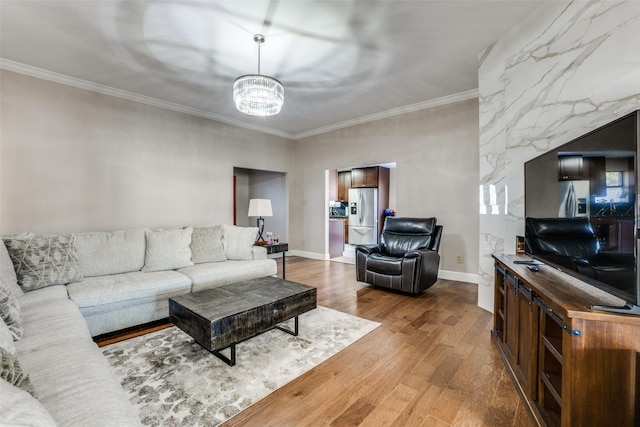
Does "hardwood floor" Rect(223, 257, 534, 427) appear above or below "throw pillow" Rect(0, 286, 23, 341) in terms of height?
below

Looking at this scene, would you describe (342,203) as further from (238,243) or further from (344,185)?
(238,243)

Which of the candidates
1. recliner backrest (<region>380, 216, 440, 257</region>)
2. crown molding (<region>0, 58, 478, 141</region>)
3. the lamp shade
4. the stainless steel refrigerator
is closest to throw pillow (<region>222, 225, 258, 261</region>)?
the lamp shade

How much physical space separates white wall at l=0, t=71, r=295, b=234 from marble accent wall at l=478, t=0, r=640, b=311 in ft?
14.0

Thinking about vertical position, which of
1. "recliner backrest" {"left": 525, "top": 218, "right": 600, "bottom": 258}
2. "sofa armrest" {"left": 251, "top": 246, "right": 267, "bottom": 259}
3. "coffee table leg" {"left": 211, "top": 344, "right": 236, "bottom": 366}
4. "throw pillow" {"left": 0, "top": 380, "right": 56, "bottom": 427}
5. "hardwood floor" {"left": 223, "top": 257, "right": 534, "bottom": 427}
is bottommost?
"hardwood floor" {"left": 223, "top": 257, "right": 534, "bottom": 427}

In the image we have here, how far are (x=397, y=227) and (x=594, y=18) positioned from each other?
2965 millimetres

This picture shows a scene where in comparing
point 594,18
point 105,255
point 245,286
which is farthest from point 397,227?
point 105,255

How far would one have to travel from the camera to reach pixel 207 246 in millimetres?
3754

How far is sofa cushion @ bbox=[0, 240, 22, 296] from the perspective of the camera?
2160 millimetres

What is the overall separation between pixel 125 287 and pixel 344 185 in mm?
6271

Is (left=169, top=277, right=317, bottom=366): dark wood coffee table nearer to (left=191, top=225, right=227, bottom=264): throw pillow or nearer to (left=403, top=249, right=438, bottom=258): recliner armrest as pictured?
(left=191, top=225, right=227, bottom=264): throw pillow

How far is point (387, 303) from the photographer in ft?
11.2

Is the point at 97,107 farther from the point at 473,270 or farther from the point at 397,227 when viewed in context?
the point at 473,270

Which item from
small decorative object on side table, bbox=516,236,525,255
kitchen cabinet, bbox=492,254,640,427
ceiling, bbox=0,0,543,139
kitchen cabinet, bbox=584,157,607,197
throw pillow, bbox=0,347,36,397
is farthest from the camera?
small decorative object on side table, bbox=516,236,525,255

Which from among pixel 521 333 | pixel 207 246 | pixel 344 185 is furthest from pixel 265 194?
pixel 521 333
